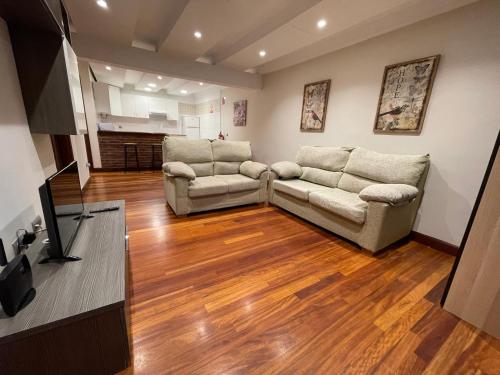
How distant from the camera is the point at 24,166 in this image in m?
1.21

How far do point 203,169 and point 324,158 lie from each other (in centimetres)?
182

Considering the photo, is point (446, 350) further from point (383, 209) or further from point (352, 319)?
point (383, 209)

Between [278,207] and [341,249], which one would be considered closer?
[341,249]

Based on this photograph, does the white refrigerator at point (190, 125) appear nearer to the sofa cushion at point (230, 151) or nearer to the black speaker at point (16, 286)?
the sofa cushion at point (230, 151)

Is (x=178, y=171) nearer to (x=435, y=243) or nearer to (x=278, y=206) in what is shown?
(x=278, y=206)

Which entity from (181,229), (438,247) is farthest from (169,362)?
(438,247)

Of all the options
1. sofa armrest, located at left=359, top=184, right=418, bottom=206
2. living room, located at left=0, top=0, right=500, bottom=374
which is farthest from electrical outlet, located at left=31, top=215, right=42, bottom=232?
sofa armrest, located at left=359, top=184, right=418, bottom=206

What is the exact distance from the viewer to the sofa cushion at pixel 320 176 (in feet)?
9.46

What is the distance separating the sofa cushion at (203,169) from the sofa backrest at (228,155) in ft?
0.27

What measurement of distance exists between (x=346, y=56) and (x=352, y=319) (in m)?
3.25

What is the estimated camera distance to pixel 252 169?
10.9 feet

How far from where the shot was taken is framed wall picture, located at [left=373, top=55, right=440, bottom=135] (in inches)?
88.0

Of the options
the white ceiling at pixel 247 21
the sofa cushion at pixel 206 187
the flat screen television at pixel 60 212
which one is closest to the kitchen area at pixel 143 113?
the white ceiling at pixel 247 21

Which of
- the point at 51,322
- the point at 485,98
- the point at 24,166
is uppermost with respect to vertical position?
the point at 485,98
